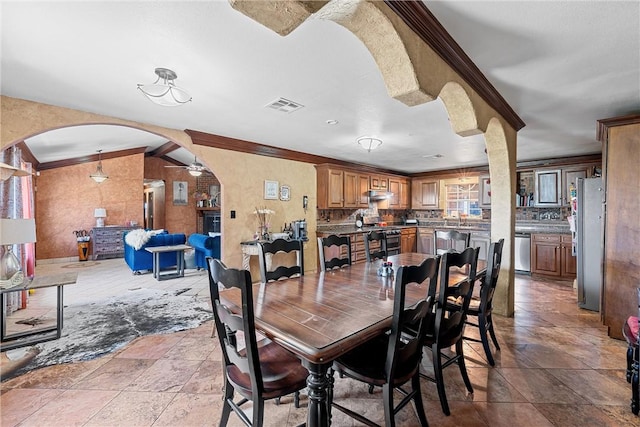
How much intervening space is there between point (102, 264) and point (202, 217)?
10.8 ft

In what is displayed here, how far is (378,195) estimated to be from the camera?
6.91 m

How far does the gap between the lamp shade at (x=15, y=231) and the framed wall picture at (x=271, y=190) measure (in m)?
2.95

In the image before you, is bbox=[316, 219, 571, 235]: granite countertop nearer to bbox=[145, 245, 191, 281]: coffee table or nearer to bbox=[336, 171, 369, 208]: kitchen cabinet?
bbox=[336, 171, 369, 208]: kitchen cabinet

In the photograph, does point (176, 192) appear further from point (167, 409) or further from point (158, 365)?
point (167, 409)

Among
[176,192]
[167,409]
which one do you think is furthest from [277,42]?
[176,192]

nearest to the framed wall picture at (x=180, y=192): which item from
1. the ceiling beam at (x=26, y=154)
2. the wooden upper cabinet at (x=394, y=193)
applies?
the ceiling beam at (x=26, y=154)

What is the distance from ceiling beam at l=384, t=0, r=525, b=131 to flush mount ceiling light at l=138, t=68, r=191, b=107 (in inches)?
70.4

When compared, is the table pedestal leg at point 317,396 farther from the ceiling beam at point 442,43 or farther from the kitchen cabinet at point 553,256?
the kitchen cabinet at point 553,256

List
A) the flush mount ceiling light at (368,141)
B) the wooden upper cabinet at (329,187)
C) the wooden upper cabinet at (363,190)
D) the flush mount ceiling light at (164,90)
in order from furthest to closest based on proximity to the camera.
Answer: the wooden upper cabinet at (363,190) < the wooden upper cabinet at (329,187) < the flush mount ceiling light at (368,141) < the flush mount ceiling light at (164,90)

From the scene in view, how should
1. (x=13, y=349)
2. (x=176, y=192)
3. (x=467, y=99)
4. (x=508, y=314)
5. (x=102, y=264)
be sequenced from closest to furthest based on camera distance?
(x=467, y=99) → (x=13, y=349) → (x=508, y=314) → (x=102, y=264) → (x=176, y=192)

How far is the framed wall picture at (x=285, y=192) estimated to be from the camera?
5.19m

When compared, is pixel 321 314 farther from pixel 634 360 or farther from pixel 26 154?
pixel 26 154

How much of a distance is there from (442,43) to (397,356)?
190 centimetres

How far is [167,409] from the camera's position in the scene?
73.4 inches
